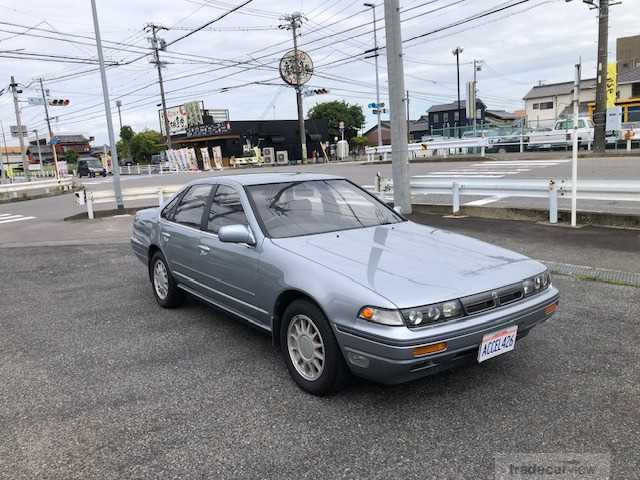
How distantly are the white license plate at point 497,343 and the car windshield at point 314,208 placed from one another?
1583 millimetres

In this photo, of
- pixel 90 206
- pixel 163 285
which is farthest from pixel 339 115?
pixel 163 285

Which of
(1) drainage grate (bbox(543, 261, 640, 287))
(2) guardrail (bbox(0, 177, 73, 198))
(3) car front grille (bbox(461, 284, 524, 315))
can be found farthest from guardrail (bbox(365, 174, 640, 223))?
(2) guardrail (bbox(0, 177, 73, 198))

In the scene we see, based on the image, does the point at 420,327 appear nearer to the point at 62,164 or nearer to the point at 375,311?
the point at 375,311

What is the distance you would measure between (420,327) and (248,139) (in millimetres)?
50448

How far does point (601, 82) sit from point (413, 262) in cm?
2413

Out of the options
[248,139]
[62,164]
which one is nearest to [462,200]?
[62,164]

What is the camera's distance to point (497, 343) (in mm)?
3277

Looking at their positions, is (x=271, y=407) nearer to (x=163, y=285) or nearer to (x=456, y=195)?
(x=163, y=285)

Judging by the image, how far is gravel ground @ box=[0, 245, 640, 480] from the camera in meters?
2.82

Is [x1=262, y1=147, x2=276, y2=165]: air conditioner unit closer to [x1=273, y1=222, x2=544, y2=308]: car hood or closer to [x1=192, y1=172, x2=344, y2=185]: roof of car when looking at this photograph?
[x1=192, y1=172, x2=344, y2=185]: roof of car

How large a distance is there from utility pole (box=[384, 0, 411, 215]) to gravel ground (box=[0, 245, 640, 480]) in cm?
620

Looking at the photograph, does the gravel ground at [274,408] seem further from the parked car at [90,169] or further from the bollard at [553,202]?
the parked car at [90,169]

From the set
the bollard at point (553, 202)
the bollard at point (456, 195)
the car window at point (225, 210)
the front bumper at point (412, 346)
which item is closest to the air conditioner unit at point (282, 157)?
the bollard at point (456, 195)

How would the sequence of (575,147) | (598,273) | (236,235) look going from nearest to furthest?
(236,235)
(598,273)
(575,147)
